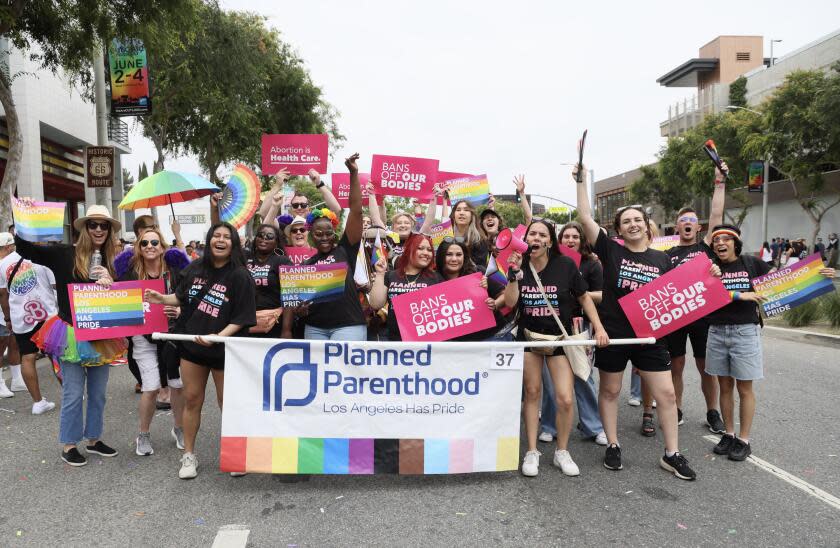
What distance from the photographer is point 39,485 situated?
4.47m

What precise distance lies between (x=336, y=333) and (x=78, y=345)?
2.00 metres

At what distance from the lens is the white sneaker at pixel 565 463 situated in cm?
457

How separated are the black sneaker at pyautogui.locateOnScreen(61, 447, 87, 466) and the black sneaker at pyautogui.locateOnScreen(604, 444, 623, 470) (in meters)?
4.05

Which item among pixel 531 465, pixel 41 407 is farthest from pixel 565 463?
pixel 41 407

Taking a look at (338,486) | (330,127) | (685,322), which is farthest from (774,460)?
(330,127)

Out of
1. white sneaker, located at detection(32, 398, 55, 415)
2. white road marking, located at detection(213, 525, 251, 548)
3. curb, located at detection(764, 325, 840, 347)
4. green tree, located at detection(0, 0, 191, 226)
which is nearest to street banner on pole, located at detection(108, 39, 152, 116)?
green tree, located at detection(0, 0, 191, 226)

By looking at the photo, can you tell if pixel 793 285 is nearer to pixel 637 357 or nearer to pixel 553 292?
pixel 637 357

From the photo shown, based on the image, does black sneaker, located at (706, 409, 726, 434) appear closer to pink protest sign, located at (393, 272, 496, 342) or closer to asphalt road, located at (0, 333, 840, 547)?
asphalt road, located at (0, 333, 840, 547)

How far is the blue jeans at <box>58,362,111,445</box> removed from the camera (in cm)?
489

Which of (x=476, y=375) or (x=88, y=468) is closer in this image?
(x=476, y=375)

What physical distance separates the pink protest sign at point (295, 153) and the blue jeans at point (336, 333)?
387 centimetres

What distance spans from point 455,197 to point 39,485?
6040mm

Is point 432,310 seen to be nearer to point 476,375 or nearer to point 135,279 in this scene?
point 476,375

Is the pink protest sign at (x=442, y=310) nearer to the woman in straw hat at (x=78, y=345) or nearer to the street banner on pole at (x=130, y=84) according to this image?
the woman in straw hat at (x=78, y=345)
